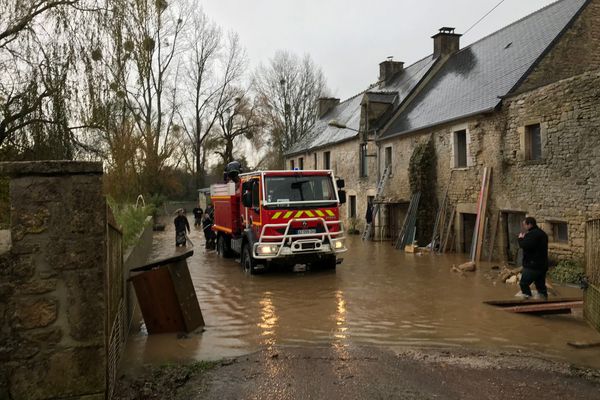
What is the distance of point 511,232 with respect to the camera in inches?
545

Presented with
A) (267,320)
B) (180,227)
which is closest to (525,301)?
(267,320)

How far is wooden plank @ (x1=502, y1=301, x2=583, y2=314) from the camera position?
23.5 ft

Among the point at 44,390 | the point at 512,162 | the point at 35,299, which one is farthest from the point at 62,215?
the point at 512,162

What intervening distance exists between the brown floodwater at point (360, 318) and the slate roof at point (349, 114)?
42.5 feet

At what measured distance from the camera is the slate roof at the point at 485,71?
14.9 metres

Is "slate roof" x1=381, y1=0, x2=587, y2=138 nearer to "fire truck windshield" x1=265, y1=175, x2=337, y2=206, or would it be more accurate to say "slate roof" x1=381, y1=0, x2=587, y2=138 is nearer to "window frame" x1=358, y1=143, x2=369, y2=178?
"window frame" x1=358, y1=143, x2=369, y2=178

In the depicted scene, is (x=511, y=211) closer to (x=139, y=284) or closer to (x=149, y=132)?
(x=139, y=284)

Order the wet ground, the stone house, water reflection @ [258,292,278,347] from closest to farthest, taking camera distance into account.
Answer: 1. the wet ground
2. water reflection @ [258,292,278,347]
3. the stone house

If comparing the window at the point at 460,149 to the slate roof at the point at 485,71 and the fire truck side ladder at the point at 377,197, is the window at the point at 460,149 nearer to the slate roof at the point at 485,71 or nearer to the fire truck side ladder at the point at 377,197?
the slate roof at the point at 485,71

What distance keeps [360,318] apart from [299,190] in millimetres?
4710

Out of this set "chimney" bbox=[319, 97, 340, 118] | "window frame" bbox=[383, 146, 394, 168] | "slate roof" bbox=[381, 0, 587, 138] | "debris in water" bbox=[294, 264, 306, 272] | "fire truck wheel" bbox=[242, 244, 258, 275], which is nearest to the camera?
"fire truck wheel" bbox=[242, 244, 258, 275]

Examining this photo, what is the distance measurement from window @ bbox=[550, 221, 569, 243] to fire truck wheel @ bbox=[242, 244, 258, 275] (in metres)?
7.50

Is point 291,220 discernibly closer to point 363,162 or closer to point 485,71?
point 485,71

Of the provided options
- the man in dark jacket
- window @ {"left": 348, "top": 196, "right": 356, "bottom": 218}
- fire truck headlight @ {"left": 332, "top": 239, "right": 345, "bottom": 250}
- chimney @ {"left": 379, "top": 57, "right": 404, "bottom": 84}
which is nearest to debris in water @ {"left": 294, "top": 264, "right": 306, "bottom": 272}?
fire truck headlight @ {"left": 332, "top": 239, "right": 345, "bottom": 250}
